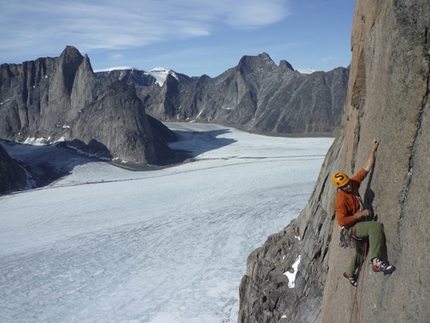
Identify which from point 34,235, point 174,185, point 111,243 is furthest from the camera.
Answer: point 174,185

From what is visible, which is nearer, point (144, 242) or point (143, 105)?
point (144, 242)

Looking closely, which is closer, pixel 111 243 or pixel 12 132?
pixel 111 243

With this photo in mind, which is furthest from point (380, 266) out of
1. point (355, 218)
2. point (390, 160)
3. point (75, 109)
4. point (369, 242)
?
point (75, 109)

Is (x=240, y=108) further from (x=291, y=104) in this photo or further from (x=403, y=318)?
(x=403, y=318)

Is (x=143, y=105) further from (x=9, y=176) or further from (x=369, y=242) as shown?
(x=369, y=242)

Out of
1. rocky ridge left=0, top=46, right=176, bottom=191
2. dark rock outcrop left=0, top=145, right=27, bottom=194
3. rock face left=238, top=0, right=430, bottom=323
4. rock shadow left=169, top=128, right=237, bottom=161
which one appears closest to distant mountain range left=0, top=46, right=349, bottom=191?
rocky ridge left=0, top=46, right=176, bottom=191

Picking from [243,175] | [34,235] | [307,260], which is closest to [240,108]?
[243,175]

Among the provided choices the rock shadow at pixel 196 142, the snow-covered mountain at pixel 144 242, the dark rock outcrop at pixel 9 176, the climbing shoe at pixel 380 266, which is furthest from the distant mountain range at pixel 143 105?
the climbing shoe at pixel 380 266
